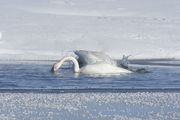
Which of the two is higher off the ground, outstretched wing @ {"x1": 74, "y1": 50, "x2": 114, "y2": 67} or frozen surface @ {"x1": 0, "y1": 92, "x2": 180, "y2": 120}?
outstretched wing @ {"x1": 74, "y1": 50, "x2": 114, "y2": 67}

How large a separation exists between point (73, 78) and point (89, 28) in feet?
33.0

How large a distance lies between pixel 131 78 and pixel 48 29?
9852mm

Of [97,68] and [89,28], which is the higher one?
[89,28]

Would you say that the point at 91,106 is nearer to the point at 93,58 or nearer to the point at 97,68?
the point at 97,68

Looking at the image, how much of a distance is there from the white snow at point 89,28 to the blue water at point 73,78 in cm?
345

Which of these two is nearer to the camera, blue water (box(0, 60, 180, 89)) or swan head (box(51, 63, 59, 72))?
blue water (box(0, 60, 180, 89))

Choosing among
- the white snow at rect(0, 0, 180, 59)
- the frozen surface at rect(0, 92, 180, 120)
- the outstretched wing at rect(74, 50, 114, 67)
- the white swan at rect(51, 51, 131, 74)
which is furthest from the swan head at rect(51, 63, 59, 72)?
the frozen surface at rect(0, 92, 180, 120)

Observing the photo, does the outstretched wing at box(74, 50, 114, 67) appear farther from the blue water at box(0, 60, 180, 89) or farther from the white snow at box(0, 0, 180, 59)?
the white snow at box(0, 0, 180, 59)

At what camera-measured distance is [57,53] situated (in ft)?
68.5

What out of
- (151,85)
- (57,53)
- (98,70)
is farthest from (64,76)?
(57,53)

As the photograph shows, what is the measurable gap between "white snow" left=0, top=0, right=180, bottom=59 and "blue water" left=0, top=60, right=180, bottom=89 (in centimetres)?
345

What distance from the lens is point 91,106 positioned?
10.6m

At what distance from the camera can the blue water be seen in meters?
13.5

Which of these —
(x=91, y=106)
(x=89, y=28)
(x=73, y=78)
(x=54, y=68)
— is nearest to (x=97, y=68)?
(x=54, y=68)
